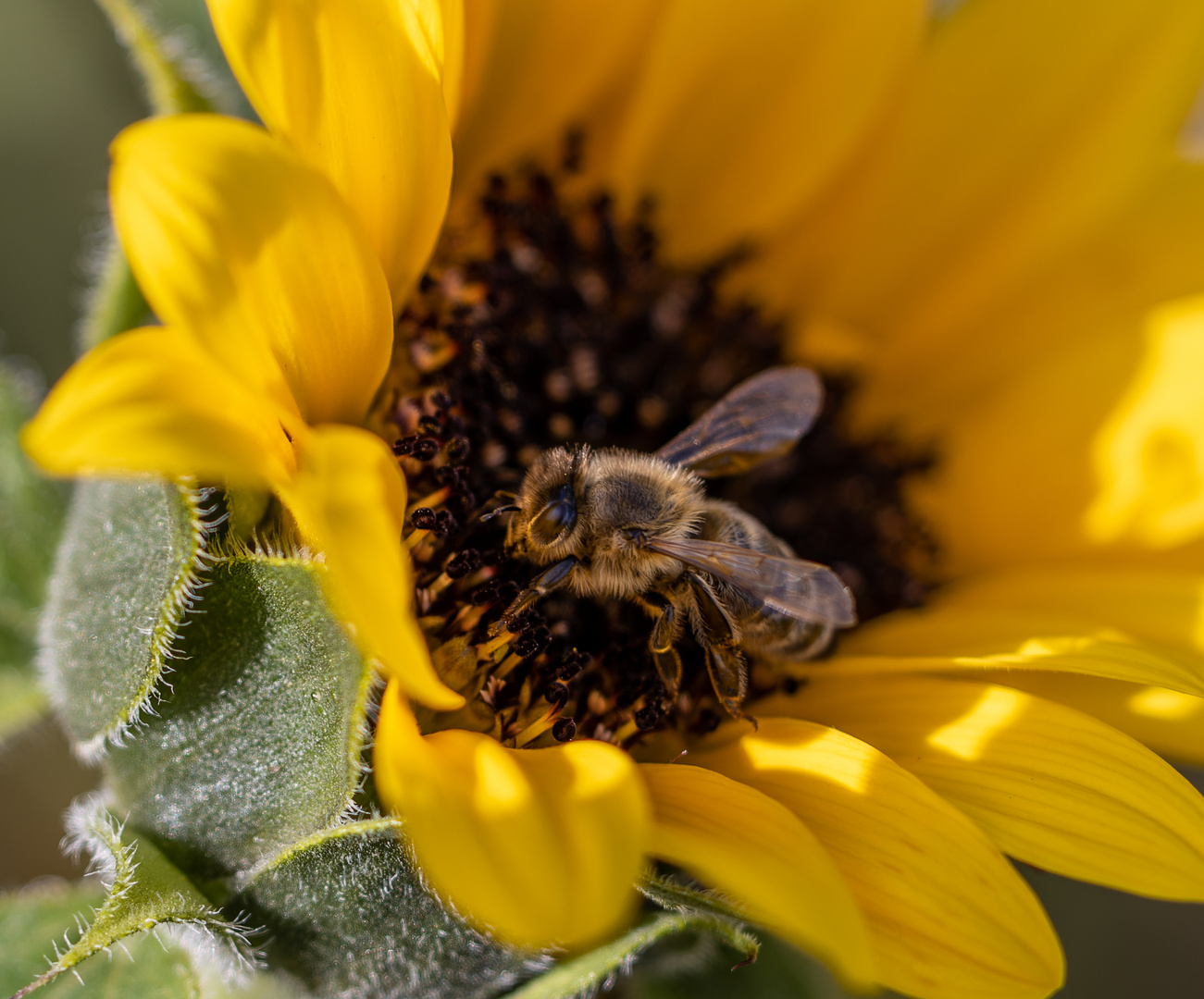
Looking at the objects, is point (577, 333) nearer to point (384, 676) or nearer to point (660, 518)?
point (660, 518)

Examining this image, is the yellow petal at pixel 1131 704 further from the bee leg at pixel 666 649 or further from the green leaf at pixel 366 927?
the green leaf at pixel 366 927

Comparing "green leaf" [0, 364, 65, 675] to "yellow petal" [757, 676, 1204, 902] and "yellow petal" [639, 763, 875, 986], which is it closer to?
"yellow petal" [639, 763, 875, 986]

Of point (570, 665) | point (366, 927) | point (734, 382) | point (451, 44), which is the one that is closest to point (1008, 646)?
point (570, 665)

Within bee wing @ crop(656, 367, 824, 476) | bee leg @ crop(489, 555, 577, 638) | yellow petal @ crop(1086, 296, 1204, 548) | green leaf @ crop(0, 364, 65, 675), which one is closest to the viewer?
bee leg @ crop(489, 555, 577, 638)

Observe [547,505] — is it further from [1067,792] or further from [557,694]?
[1067,792]

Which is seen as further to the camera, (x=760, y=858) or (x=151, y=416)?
(x=760, y=858)

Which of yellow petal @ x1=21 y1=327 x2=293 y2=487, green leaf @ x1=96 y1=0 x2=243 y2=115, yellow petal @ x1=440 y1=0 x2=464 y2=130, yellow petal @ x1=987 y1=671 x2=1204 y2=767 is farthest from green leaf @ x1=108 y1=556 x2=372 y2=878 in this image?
yellow petal @ x1=987 y1=671 x2=1204 y2=767

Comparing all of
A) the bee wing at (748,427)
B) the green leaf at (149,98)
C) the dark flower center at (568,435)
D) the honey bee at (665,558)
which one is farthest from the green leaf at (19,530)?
the bee wing at (748,427)
